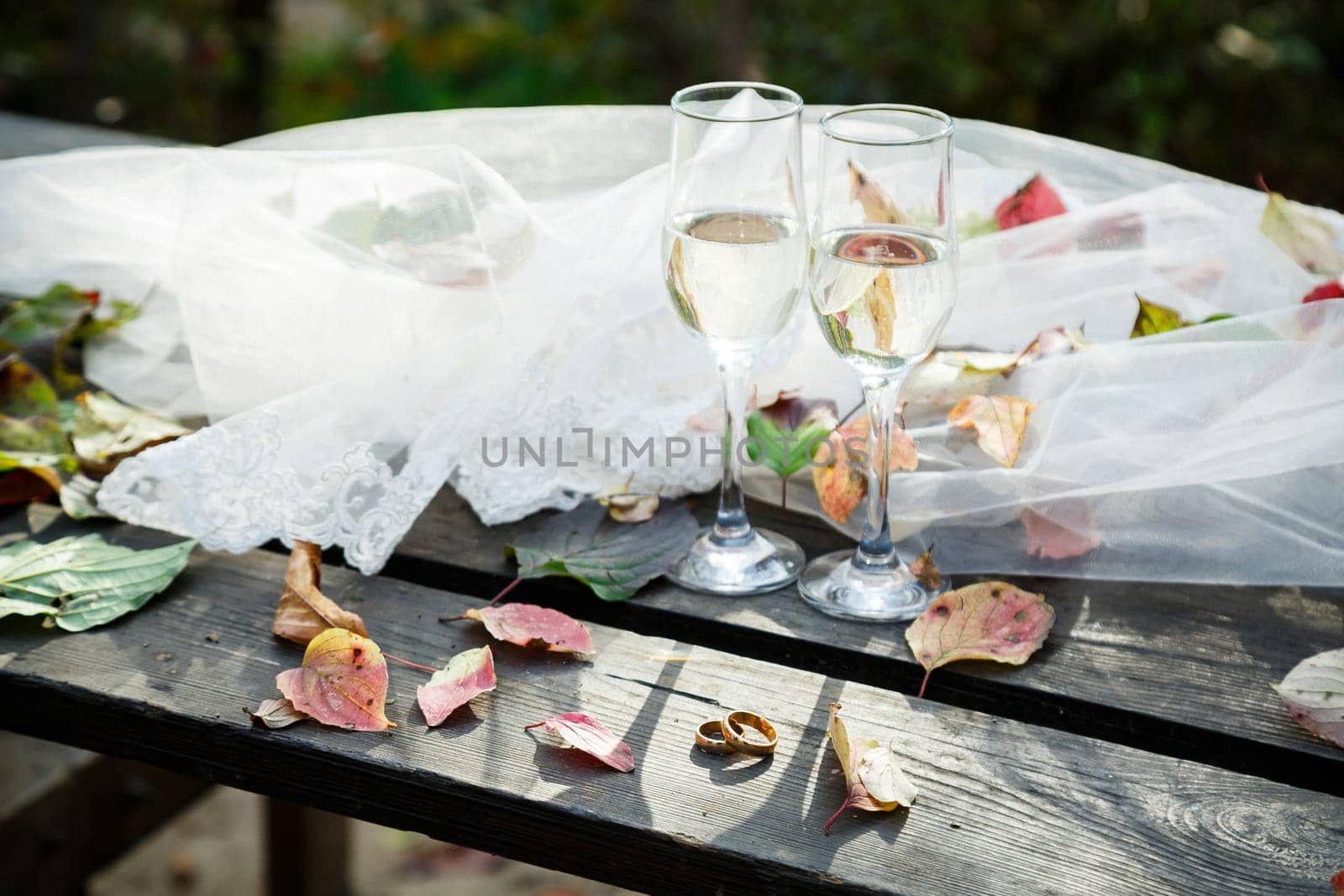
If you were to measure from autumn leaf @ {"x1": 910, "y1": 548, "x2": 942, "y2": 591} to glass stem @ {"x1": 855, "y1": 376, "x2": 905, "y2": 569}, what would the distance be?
2 centimetres

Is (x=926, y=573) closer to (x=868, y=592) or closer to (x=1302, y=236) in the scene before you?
(x=868, y=592)

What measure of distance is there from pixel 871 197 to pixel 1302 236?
2.17ft

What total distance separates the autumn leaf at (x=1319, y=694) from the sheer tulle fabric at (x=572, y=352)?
15 cm

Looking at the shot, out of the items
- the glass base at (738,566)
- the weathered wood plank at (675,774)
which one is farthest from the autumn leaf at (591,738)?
the glass base at (738,566)

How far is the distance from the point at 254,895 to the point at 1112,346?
90.0 inches

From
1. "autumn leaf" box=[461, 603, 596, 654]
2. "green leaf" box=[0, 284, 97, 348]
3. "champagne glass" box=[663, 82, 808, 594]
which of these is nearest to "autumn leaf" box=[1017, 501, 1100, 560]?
→ "champagne glass" box=[663, 82, 808, 594]

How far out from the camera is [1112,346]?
1.32 m

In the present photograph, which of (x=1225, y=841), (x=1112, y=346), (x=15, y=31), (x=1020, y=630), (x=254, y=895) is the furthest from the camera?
(x=15, y=31)

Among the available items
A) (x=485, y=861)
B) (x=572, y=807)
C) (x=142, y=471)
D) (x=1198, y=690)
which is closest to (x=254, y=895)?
(x=485, y=861)

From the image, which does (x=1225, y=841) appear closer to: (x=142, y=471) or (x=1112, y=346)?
(x=1112, y=346)

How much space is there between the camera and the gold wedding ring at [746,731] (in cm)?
104

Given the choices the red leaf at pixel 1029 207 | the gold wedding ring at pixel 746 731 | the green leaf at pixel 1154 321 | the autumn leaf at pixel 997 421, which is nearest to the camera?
the gold wedding ring at pixel 746 731

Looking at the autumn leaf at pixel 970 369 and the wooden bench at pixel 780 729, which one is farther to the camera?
the autumn leaf at pixel 970 369

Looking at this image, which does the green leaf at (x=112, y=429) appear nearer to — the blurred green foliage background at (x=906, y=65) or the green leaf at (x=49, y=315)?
the green leaf at (x=49, y=315)
